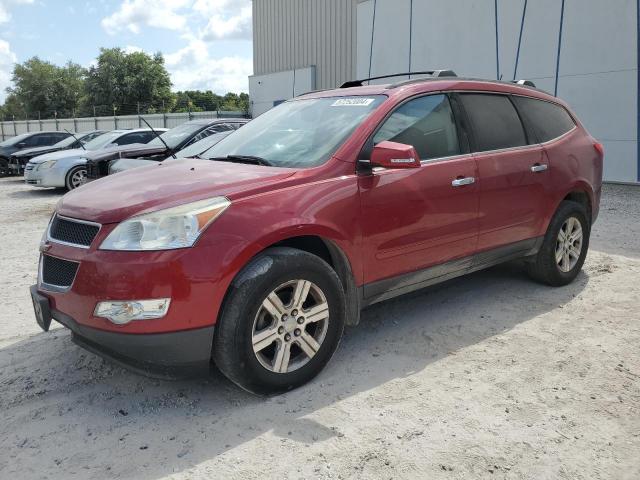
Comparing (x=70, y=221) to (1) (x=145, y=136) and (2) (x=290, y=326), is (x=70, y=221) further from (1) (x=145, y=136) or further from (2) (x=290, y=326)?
(1) (x=145, y=136)

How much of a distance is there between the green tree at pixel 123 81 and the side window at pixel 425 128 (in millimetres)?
60809

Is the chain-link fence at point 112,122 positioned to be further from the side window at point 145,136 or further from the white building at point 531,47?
the white building at point 531,47

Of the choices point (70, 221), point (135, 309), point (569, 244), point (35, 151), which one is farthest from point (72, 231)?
point (35, 151)

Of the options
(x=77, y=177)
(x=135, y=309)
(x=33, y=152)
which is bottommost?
(x=77, y=177)

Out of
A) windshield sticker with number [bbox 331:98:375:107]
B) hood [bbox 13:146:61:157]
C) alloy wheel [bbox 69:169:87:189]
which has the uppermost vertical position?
windshield sticker with number [bbox 331:98:375:107]

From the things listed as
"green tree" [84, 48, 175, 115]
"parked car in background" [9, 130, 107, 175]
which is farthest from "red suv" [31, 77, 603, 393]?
"green tree" [84, 48, 175, 115]

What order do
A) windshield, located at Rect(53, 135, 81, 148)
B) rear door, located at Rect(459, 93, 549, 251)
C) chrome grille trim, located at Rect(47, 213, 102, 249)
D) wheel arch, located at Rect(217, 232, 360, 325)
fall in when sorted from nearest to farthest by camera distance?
chrome grille trim, located at Rect(47, 213, 102, 249) → wheel arch, located at Rect(217, 232, 360, 325) → rear door, located at Rect(459, 93, 549, 251) → windshield, located at Rect(53, 135, 81, 148)

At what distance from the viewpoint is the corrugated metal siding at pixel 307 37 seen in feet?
72.4

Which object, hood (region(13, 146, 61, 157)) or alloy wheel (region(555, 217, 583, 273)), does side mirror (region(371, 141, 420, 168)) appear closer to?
alloy wheel (region(555, 217, 583, 273))

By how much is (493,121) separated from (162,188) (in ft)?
8.78

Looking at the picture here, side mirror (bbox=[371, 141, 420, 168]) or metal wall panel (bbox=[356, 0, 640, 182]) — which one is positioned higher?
metal wall panel (bbox=[356, 0, 640, 182])

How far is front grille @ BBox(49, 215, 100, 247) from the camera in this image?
3.00 meters

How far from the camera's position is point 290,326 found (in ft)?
10.5

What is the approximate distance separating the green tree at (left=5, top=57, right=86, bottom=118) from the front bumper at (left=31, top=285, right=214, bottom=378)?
71466 millimetres
